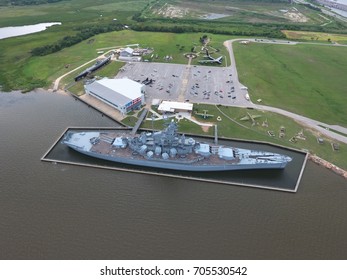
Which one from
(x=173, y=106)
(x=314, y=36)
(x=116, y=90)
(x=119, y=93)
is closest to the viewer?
(x=173, y=106)

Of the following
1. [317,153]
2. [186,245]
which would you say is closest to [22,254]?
[186,245]

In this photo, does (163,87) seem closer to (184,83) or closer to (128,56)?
(184,83)

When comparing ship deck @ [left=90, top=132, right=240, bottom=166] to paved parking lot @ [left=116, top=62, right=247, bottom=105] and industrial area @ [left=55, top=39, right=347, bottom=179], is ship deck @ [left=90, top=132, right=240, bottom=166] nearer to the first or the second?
industrial area @ [left=55, top=39, right=347, bottom=179]

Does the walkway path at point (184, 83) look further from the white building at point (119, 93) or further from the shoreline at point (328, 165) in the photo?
the shoreline at point (328, 165)

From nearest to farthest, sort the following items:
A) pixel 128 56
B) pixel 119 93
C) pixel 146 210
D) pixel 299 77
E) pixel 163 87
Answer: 1. pixel 146 210
2. pixel 119 93
3. pixel 163 87
4. pixel 299 77
5. pixel 128 56

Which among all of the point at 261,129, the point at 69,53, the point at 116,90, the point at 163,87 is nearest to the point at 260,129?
the point at 261,129

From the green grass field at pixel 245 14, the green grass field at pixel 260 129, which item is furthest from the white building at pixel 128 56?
the green grass field at pixel 245 14

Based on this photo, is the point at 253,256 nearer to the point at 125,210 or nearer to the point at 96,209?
the point at 125,210
